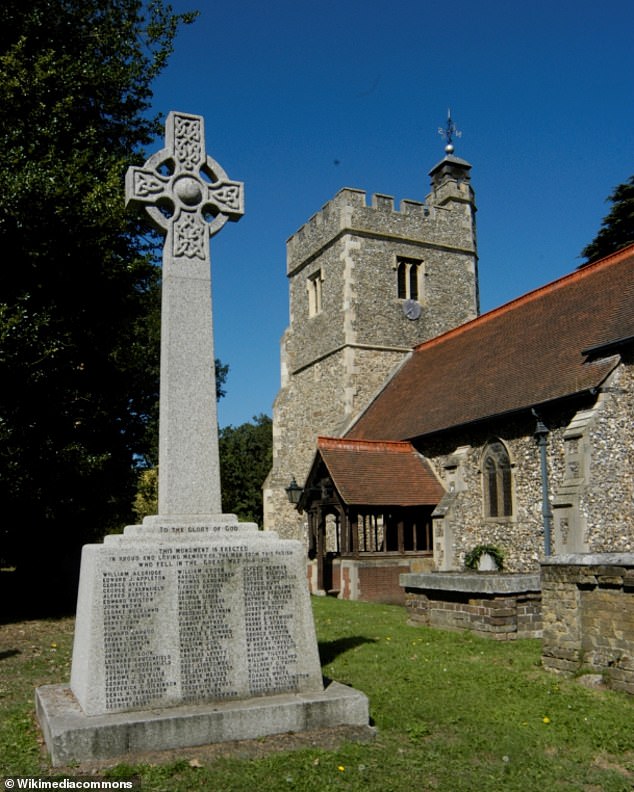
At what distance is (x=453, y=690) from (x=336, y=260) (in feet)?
74.6

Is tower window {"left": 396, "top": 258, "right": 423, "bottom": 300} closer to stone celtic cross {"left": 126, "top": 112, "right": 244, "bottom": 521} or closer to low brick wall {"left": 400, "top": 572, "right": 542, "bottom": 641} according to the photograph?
low brick wall {"left": 400, "top": 572, "right": 542, "bottom": 641}

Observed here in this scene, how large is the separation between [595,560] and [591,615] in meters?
0.57

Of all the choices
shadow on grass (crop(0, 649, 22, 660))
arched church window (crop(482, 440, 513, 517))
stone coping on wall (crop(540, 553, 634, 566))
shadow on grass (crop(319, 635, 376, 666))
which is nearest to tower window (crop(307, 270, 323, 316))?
arched church window (crop(482, 440, 513, 517))

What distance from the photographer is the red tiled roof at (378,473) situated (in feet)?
58.9

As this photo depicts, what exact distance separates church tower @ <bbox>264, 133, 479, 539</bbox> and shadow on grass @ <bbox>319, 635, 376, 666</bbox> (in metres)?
15.6

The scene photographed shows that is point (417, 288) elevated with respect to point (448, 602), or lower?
elevated

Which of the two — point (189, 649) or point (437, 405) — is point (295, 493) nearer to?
point (437, 405)

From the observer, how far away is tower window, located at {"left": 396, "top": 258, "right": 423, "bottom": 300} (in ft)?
93.7

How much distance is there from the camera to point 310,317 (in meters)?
29.8

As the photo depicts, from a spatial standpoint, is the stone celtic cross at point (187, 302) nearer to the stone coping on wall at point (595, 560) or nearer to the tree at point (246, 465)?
the stone coping on wall at point (595, 560)

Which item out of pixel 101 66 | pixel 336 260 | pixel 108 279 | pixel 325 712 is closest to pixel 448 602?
pixel 325 712

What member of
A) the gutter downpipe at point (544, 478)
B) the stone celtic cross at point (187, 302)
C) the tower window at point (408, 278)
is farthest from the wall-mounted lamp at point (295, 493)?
the stone celtic cross at point (187, 302)

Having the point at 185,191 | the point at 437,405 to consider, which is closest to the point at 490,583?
the point at 185,191

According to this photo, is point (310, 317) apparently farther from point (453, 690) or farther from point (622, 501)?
point (453, 690)
